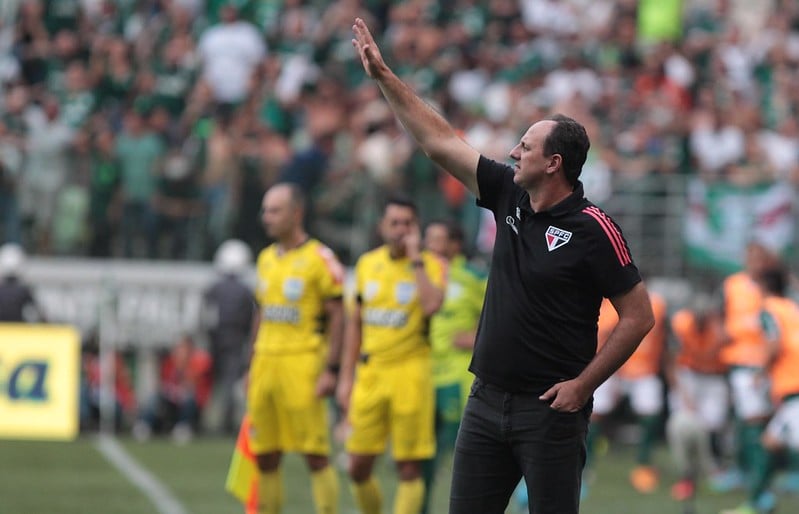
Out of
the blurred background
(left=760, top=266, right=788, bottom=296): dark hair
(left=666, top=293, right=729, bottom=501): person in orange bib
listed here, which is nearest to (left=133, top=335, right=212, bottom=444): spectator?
the blurred background

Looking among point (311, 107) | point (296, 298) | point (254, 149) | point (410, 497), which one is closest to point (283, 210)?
point (296, 298)

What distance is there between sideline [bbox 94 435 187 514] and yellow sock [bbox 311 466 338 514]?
234 centimetres

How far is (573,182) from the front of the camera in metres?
7.06

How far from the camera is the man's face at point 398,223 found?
1060cm

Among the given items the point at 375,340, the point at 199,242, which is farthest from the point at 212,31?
the point at 375,340

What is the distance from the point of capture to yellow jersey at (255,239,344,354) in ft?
35.5

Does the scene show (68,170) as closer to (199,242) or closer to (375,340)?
(199,242)

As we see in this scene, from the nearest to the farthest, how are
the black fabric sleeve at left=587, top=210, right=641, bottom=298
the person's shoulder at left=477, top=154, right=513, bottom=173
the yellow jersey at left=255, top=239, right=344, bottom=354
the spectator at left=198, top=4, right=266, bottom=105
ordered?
the black fabric sleeve at left=587, top=210, right=641, bottom=298 < the person's shoulder at left=477, top=154, right=513, bottom=173 < the yellow jersey at left=255, top=239, right=344, bottom=354 < the spectator at left=198, top=4, right=266, bottom=105

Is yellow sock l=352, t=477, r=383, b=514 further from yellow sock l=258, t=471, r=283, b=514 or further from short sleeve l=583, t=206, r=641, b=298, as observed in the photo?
short sleeve l=583, t=206, r=641, b=298

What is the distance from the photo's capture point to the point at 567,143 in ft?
22.8

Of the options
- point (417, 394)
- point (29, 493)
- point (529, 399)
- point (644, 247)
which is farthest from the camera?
point (644, 247)

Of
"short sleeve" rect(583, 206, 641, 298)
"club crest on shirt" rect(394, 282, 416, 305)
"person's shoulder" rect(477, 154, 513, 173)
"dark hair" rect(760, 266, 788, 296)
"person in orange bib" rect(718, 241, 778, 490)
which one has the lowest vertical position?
"person in orange bib" rect(718, 241, 778, 490)

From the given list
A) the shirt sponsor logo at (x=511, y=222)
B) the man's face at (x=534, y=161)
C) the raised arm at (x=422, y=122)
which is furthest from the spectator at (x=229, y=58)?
the man's face at (x=534, y=161)

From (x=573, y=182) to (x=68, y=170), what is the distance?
12.8 meters
